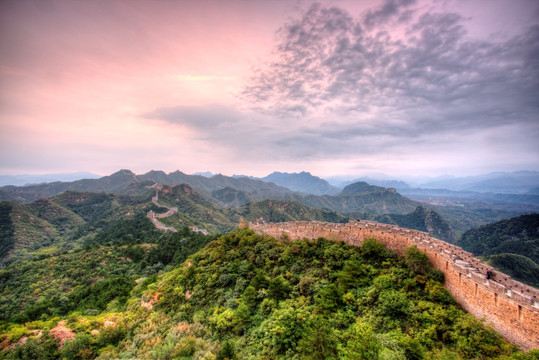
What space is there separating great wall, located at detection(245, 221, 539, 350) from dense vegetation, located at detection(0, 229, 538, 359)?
2.29 ft

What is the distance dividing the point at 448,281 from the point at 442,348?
5471mm

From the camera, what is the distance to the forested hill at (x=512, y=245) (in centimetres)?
6856

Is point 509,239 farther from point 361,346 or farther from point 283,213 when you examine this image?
point 361,346

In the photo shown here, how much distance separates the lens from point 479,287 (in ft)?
40.1

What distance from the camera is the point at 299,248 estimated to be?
2550 cm

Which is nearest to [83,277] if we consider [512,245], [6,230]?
[6,230]

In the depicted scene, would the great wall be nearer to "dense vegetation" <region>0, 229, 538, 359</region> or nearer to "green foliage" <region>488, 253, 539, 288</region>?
"dense vegetation" <region>0, 229, 538, 359</region>

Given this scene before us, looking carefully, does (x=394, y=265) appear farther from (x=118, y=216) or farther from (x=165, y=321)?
(x=118, y=216)

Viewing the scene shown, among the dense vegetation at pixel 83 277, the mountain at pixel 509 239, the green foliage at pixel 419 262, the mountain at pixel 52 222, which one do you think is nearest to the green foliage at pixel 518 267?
the mountain at pixel 509 239

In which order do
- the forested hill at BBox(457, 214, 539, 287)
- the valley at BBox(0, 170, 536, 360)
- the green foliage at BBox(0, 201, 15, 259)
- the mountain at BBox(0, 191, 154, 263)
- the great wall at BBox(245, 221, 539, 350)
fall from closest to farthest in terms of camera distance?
the great wall at BBox(245, 221, 539, 350) < the valley at BBox(0, 170, 536, 360) < the forested hill at BBox(457, 214, 539, 287) < the green foliage at BBox(0, 201, 15, 259) < the mountain at BBox(0, 191, 154, 263)

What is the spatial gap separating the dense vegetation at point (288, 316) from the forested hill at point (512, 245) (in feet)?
272

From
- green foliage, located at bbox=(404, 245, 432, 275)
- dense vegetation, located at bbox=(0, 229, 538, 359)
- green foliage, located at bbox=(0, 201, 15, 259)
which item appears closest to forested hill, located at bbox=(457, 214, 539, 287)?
green foliage, located at bbox=(404, 245, 432, 275)

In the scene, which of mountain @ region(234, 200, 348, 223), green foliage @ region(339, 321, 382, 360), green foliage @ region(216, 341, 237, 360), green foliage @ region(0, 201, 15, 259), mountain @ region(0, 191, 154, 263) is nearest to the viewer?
green foliage @ region(339, 321, 382, 360)

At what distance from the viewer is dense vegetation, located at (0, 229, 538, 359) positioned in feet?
39.3
